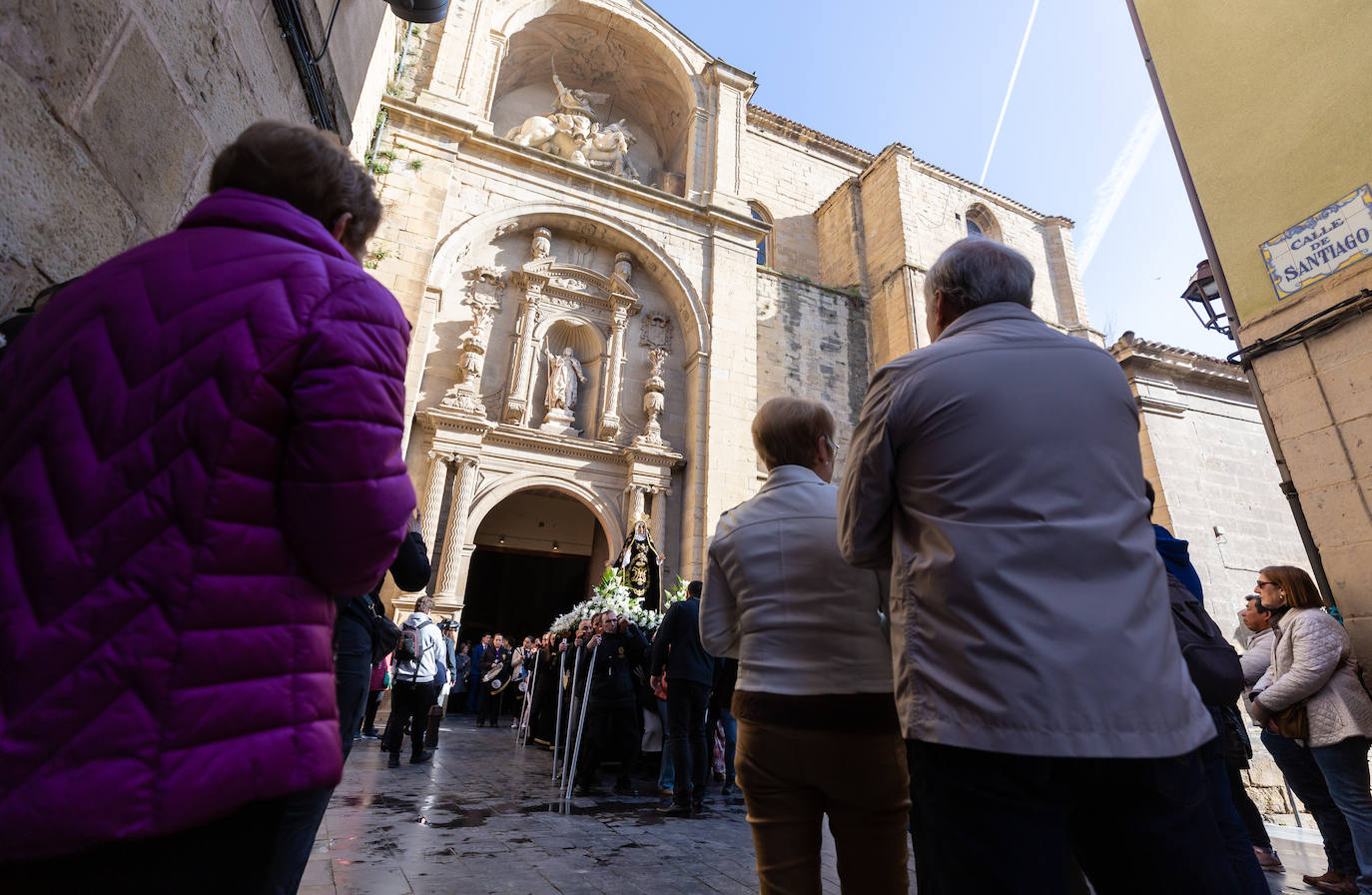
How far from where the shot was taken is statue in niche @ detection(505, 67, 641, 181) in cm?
1357

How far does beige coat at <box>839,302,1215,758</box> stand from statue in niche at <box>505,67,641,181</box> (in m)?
13.3

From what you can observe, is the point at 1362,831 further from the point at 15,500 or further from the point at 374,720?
the point at 374,720

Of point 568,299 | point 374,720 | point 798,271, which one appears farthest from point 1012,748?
point 798,271

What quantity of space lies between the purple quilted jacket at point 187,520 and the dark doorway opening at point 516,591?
52.5 ft

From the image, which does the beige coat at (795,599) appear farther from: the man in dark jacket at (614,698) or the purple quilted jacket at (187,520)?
the man in dark jacket at (614,698)

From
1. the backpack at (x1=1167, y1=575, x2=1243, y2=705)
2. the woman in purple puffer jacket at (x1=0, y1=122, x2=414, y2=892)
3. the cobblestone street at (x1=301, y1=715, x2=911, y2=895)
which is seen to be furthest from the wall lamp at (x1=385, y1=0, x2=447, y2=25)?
the backpack at (x1=1167, y1=575, x2=1243, y2=705)

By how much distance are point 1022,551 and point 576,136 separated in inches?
584

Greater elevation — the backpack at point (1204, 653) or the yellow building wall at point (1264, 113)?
the yellow building wall at point (1264, 113)

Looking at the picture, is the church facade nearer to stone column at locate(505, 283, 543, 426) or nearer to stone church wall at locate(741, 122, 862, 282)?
stone column at locate(505, 283, 543, 426)

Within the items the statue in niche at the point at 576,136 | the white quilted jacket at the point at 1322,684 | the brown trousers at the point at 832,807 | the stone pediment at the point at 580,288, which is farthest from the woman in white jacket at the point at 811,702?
the statue in niche at the point at 576,136

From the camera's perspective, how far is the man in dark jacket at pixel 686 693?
473 centimetres

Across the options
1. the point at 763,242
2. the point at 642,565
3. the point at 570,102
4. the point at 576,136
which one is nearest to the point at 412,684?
the point at 642,565

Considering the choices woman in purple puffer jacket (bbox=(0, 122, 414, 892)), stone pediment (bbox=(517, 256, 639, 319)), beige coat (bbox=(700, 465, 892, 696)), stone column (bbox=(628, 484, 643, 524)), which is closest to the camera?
woman in purple puffer jacket (bbox=(0, 122, 414, 892))

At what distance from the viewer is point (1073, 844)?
1.20 metres
